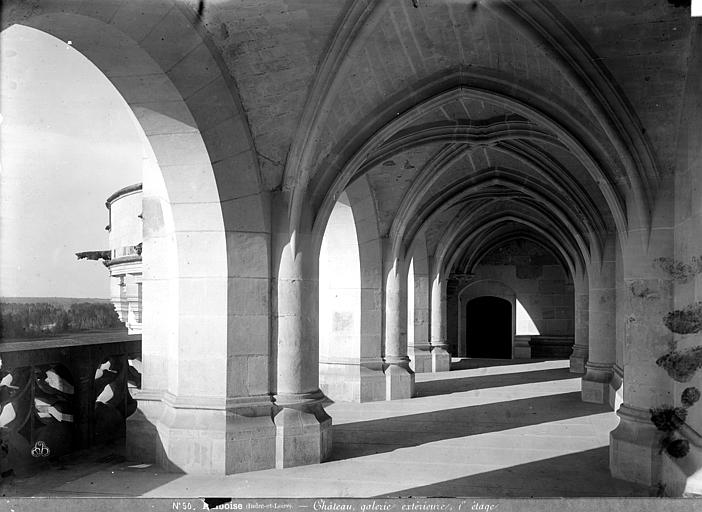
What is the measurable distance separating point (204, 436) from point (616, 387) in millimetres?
5537

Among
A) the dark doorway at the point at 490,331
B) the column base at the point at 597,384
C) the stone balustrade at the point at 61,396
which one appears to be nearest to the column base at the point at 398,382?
the column base at the point at 597,384

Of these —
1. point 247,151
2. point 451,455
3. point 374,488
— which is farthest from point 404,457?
point 247,151

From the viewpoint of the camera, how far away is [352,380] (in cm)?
957

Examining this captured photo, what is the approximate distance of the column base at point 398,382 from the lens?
977 centimetres

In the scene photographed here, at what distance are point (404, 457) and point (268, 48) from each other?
3624mm

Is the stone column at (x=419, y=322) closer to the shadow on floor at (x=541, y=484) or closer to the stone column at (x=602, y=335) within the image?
the stone column at (x=602, y=335)

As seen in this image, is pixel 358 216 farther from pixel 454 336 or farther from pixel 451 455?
pixel 454 336

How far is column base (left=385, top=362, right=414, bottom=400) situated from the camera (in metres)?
9.77

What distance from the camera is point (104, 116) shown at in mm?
7598

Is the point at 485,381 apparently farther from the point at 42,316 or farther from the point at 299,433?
the point at 42,316

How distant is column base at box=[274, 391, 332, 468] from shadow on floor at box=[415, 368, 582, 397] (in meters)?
4.50

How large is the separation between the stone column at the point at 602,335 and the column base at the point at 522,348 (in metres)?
10.1

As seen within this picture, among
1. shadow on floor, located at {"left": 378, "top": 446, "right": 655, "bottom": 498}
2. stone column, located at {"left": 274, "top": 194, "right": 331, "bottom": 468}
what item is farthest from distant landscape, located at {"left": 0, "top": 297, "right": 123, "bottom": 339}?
shadow on floor, located at {"left": 378, "top": 446, "right": 655, "bottom": 498}

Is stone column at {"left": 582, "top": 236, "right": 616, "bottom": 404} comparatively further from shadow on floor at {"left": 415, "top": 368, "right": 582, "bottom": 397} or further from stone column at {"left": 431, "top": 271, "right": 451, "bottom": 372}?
stone column at {"left": 431, "top": 271, "right": 451, "bottom": 372}
